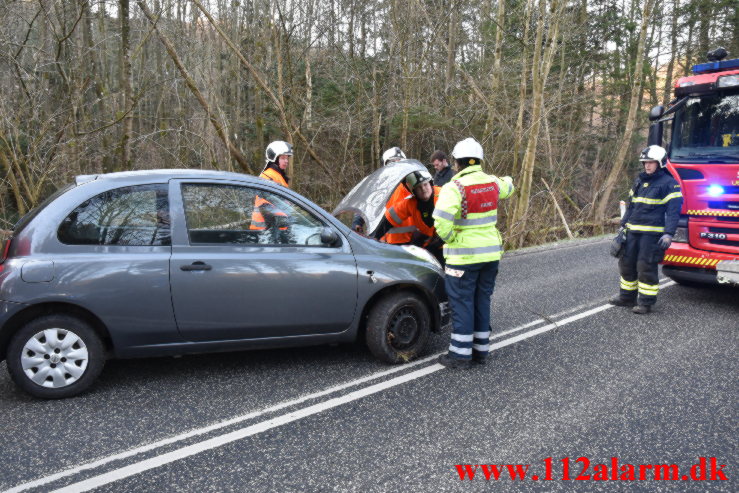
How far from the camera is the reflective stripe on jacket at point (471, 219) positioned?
4.25 m

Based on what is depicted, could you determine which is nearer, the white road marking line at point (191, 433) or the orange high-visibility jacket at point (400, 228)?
the white road marking line at point (191, 433)

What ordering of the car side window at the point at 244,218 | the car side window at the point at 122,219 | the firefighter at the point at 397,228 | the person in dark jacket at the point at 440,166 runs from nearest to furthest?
the car side window at the point at 122,219 → the car side window at the point at 244,218 → the firefighter at the point at 397,228 → the person in dark jacket at the point at 440,166

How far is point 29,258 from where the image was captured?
3.56m

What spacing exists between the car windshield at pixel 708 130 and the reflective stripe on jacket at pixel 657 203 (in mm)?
Answer: 972

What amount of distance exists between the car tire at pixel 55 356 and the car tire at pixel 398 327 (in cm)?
205

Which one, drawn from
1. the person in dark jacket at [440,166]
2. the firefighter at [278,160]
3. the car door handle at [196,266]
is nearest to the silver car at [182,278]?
the car door handle at [196,266]

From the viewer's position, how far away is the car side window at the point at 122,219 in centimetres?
374

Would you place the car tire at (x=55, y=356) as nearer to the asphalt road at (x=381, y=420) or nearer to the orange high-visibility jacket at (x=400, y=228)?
the asphalt road at (x=381, y=420)

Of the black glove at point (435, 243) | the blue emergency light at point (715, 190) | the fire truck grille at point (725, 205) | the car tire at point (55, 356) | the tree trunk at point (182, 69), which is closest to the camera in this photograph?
the car tire at point (55, 356)

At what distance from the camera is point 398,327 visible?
4457mm

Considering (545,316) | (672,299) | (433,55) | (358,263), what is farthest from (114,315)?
(433,55)

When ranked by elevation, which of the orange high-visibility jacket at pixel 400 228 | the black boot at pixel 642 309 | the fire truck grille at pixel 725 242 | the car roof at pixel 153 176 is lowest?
the black boot at pixel 642 309

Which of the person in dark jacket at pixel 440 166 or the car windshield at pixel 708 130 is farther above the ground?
the car windshield at pixel 708 130

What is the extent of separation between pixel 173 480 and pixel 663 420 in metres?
3.13
